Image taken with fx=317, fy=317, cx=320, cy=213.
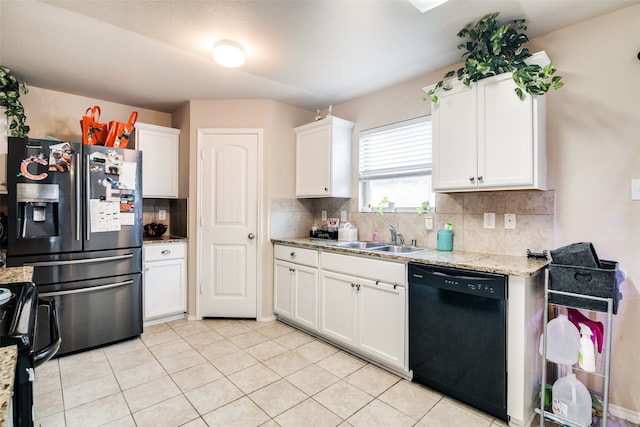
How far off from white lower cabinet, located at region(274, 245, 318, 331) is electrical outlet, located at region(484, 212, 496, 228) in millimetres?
1430

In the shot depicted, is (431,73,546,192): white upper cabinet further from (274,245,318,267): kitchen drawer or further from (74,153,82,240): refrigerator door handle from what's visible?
(74,153,82,240): refrigerator door handle

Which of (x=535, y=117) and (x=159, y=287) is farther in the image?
(x=159, y=287)

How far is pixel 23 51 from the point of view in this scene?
2.38 meters

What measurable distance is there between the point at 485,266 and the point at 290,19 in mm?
1927

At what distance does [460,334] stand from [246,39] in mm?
2438

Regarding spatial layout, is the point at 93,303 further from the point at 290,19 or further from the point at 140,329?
the point at 290,19

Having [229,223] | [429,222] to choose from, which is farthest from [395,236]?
[229,223]

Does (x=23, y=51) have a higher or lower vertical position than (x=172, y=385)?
higher

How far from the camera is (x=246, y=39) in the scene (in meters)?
2.25

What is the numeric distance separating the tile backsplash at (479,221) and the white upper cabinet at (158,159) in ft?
4.01

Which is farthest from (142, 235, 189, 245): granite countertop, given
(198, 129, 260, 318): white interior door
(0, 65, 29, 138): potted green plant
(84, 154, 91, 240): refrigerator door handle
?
(0, 65, 29, 138): potted green plant

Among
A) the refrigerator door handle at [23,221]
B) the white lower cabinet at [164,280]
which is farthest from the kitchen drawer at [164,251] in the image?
the refrigerator door handle at [23,221]

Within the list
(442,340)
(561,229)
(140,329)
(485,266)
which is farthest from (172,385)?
(561,229)

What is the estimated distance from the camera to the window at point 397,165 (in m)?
2.87
